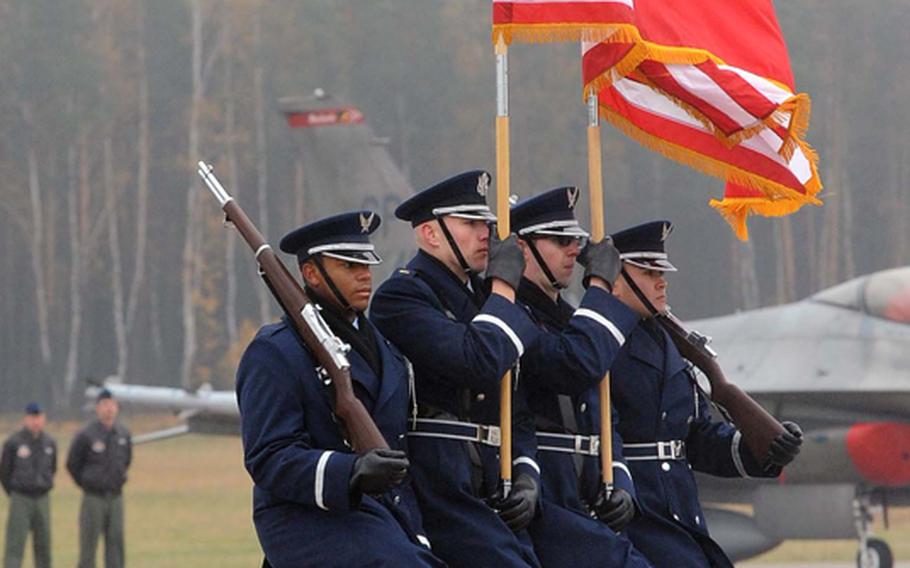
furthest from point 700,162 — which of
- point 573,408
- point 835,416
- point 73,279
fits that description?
point 73,279

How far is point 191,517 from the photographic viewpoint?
25.2 m

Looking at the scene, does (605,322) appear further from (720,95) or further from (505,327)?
(720,95)

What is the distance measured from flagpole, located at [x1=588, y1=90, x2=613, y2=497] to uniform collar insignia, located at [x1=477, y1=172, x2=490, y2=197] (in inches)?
17.1

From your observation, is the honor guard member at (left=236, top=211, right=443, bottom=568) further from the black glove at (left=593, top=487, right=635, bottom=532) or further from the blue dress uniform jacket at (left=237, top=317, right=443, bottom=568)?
the black glove at (left=593, top=487, right=635, bottom=532)

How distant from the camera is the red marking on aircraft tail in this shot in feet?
56.1

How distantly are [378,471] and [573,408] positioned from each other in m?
1.33

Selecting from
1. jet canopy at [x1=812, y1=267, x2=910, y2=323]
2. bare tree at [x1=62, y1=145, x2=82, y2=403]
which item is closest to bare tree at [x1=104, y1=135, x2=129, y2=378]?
bare tree at [x1=62, y1=145, x2=82, y2=403]

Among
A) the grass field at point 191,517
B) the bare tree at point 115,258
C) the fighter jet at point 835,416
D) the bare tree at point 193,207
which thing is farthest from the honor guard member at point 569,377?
the bare tree at point 115,258

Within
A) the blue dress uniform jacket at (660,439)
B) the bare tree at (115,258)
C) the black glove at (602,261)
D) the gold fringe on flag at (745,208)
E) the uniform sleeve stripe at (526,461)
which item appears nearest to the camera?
the uniform sleeve stripe at (526,461)

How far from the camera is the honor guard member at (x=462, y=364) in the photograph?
5531 mm

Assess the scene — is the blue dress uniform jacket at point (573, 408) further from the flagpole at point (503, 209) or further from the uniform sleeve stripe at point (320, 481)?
the uniform sleeve stripe at point (320, 481)

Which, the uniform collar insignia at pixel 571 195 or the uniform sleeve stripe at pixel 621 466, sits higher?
the uniform collar insignia at pixel 571 195

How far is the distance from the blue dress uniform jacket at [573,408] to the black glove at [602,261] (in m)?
0.07

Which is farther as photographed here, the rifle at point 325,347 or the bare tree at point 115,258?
the bare tree at point 115,258
